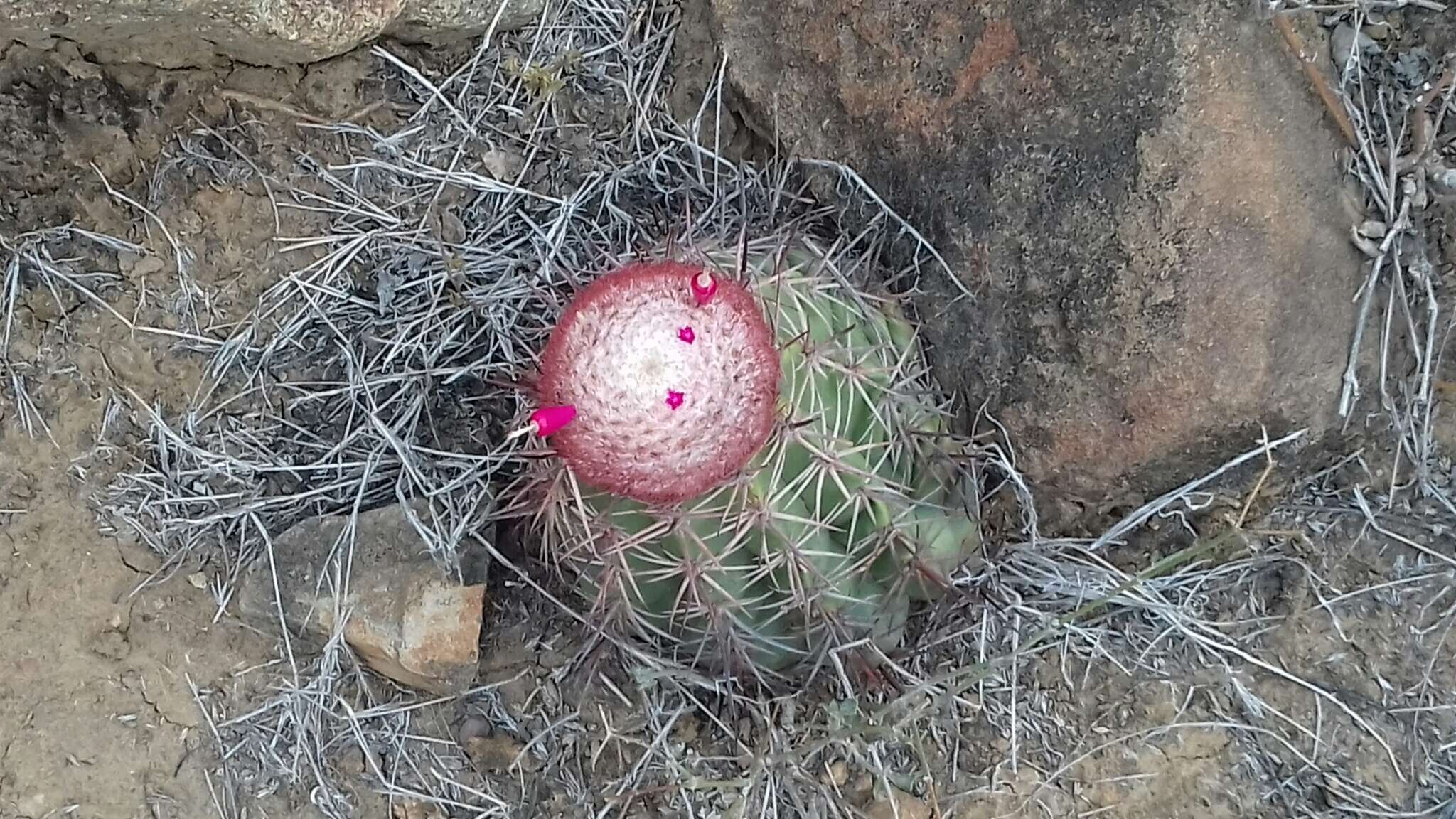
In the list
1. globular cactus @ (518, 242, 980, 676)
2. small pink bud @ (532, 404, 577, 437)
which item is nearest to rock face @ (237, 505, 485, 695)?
globular cactus @ (518, 242, 980, 676)

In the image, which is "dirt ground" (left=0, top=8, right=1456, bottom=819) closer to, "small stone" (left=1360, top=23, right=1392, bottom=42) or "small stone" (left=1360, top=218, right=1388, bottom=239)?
"small stone" (left=1360, top=218, right=1388, bottom=239)

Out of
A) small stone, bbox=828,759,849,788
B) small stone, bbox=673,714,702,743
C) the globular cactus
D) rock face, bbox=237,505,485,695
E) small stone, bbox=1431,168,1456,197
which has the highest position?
small stone, bbox=1431,168,1456,197

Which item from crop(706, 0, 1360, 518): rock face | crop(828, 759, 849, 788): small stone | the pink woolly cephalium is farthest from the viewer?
crop(828, 759, 849, 788): small stone

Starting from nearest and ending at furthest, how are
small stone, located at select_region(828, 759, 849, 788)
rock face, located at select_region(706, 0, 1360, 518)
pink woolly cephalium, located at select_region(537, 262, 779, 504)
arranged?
1. pink woolly cephalium, located at select_region(537, 262, 779, 504)
2. rock face, located at select_region(706, 0, 1360, 518)
3. small stone, located at select_region(828, 759, 849, 788)

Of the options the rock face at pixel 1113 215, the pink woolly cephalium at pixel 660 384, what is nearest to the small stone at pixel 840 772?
the rock face at pixel 1113 215

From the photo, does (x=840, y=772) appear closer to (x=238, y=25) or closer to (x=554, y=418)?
(x=554, y=418)

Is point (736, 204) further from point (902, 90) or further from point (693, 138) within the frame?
point (902, 90)
